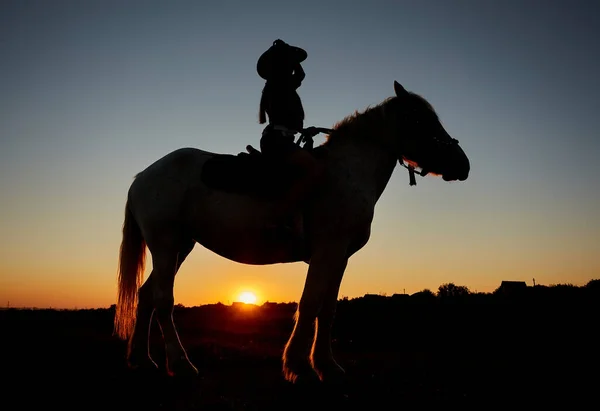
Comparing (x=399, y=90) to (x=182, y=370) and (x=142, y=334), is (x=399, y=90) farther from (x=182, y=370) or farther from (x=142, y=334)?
(x=142, y=334)

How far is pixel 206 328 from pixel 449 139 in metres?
10.1

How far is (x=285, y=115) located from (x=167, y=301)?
2.85 metres

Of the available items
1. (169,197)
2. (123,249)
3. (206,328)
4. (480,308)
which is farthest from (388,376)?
(480,308)

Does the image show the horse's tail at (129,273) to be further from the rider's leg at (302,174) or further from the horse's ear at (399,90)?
the horse's ear at (399,90)

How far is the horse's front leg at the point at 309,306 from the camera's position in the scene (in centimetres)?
570

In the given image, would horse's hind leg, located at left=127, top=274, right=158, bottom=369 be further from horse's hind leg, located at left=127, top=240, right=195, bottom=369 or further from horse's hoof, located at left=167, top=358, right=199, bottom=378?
horse's hoof, located at left=167, top=358, right=199, bottom=378

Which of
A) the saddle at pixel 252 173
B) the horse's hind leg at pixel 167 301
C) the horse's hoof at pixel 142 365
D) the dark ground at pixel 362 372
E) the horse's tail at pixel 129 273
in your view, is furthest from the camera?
the horse's tail at pixel 129 273

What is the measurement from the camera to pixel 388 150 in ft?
21.7

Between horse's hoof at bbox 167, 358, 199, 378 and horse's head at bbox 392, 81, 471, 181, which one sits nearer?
horse's hoof at bbox 167, 358, 199, 378

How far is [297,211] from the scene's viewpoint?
6113 mm

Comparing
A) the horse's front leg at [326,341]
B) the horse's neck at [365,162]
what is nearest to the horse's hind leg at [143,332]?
the horse's front leg at [326,341]

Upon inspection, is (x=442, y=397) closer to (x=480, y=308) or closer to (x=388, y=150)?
(x=388, y=150)

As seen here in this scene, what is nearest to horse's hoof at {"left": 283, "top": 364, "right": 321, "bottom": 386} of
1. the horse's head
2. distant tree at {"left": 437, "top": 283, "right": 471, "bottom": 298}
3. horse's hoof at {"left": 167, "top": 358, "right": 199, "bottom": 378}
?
horse's hoof at {"left": 167, "top": 358, "right": 199, "bottom": 378}

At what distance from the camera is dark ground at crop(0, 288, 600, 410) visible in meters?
4.66
